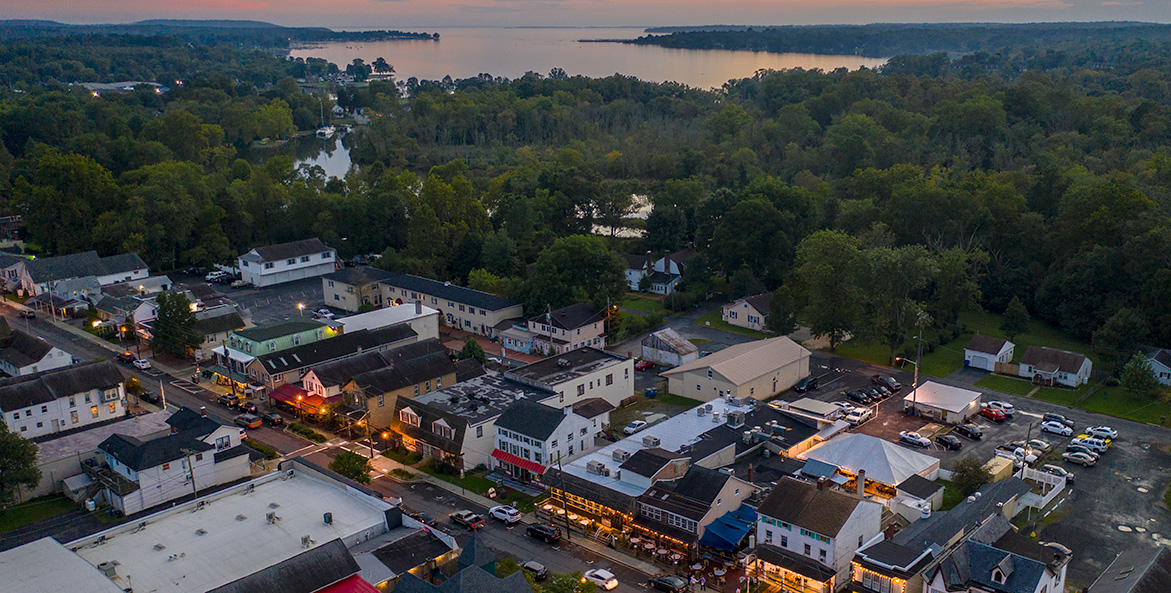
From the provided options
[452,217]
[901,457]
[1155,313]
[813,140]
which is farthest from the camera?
[813,140]

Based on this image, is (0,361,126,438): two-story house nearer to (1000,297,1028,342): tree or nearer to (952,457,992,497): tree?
(952,457,992,497): tree

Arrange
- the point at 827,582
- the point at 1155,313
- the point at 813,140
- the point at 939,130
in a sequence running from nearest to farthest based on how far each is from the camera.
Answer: the point at 827,582 < the point at 1155,313 < the point at 939,130 < the point at 813,140

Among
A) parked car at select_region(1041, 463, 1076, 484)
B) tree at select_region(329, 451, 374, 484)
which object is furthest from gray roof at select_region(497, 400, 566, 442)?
parked car at select_region(1041, 463, 1076, 484)

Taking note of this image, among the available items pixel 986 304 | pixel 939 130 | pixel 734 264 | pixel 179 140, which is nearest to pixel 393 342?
pixel 734 264

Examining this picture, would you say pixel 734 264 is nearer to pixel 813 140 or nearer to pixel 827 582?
pixel 827 582

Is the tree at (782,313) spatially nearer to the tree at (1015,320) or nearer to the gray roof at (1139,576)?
the tree at (1015,320)

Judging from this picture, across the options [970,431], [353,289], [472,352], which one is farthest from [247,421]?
[970,431]
